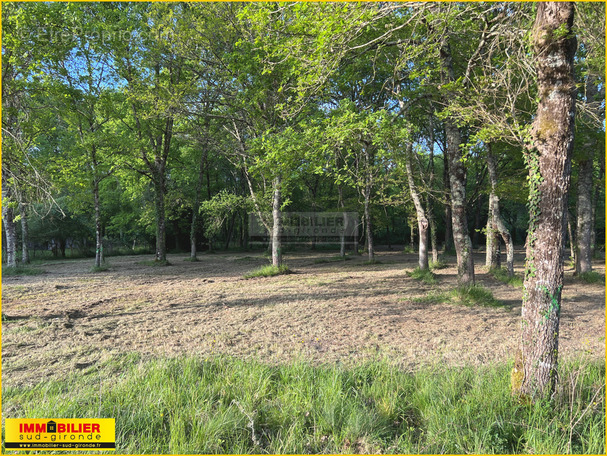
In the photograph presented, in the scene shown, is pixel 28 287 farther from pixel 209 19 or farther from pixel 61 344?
pixel 209 19

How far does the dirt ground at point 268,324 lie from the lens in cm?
466

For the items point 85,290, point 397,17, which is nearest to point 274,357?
point 397,17

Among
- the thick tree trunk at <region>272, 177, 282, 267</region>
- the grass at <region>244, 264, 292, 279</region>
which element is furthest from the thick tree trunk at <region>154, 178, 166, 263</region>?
the thick tree trunk at <region>272, 177, 282, 267</region>

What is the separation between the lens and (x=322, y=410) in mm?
3014

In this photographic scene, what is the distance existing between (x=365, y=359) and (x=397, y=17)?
21.0ft

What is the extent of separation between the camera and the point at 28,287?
34.7ft

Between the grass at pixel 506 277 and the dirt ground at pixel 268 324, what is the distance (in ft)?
1.29

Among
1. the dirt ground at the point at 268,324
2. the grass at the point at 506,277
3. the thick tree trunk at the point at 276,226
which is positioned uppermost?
the thick tree trunk at the point at 276,226

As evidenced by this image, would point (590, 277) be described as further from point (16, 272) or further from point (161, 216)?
point (16, 272)

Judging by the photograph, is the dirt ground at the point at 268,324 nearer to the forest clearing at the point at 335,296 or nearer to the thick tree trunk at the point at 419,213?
the forest clearing at the point at 335,296

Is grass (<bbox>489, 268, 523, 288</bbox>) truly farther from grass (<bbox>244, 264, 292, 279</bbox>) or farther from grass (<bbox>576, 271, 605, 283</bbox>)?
grass (<bbox>244, 264, 292, 279</bbox>)

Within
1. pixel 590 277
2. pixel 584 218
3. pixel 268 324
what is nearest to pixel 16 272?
pixel 268 324

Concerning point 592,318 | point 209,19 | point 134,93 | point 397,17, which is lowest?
point 592,318

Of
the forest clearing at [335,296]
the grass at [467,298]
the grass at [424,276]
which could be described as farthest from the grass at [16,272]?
the grass at [424,276]
